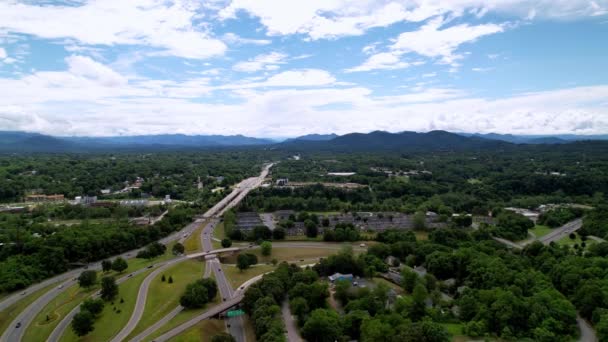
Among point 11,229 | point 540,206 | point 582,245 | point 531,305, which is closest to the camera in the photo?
point 531,305

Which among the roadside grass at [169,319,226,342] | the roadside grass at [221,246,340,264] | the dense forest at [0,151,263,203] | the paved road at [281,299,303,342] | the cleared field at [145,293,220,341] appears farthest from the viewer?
the dense forest at [0,151,263,203]

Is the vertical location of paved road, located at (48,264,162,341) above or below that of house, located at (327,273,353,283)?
below

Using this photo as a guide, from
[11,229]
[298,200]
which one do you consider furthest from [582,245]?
[11,229]

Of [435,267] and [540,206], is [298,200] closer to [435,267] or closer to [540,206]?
[435,267]

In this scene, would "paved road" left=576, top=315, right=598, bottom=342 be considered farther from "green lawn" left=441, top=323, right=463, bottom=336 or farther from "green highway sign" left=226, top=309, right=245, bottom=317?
"green highway sign" left=226, top=309, right=245, bottom=317

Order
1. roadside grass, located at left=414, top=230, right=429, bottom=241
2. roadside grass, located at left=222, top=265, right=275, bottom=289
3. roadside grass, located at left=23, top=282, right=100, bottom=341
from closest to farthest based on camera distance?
roadside grass, located at left=23, top=282, right=100, bottom=341 → roadside grass, located at left=222, top=265, right=275, bottom=289 → roadside grass, located at left=414, top=230, right=429, bottom=241

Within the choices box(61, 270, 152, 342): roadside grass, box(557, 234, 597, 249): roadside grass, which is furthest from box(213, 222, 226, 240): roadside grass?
box(557, 234, 597, 249): roadside grass
